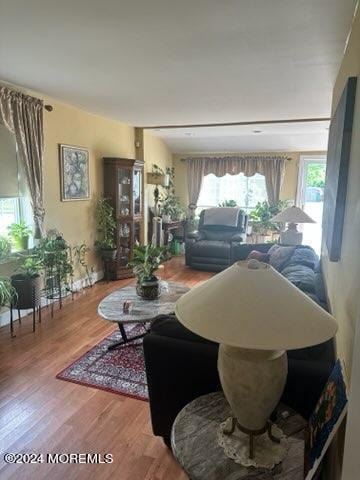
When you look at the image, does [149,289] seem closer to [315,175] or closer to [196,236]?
[196,236]

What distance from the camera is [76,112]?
4.34m

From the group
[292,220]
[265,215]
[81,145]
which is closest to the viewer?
[292,220]

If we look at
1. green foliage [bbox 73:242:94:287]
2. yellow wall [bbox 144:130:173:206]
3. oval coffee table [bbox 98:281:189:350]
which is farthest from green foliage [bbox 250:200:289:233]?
oval coffee table [bbox 98:281:189:350]

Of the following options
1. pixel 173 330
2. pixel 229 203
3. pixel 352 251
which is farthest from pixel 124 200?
pixel 352 251

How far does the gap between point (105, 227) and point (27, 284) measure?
71.2 inches

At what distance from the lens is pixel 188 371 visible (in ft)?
5.32

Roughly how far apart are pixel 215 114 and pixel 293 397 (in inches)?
155

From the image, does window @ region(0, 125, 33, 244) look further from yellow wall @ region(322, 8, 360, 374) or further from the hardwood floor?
yellow wall @ region(322, 8, 360, 374)

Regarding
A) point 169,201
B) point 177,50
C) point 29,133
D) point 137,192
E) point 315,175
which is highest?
point 177,50

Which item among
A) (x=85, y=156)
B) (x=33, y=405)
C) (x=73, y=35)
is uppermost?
(x=73, y=35)

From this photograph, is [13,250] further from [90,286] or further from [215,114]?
[215,114]

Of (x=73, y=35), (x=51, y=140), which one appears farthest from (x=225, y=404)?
(x=51, y=140)

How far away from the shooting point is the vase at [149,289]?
294 cm

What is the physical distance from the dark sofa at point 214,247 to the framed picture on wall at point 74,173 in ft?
6.80
